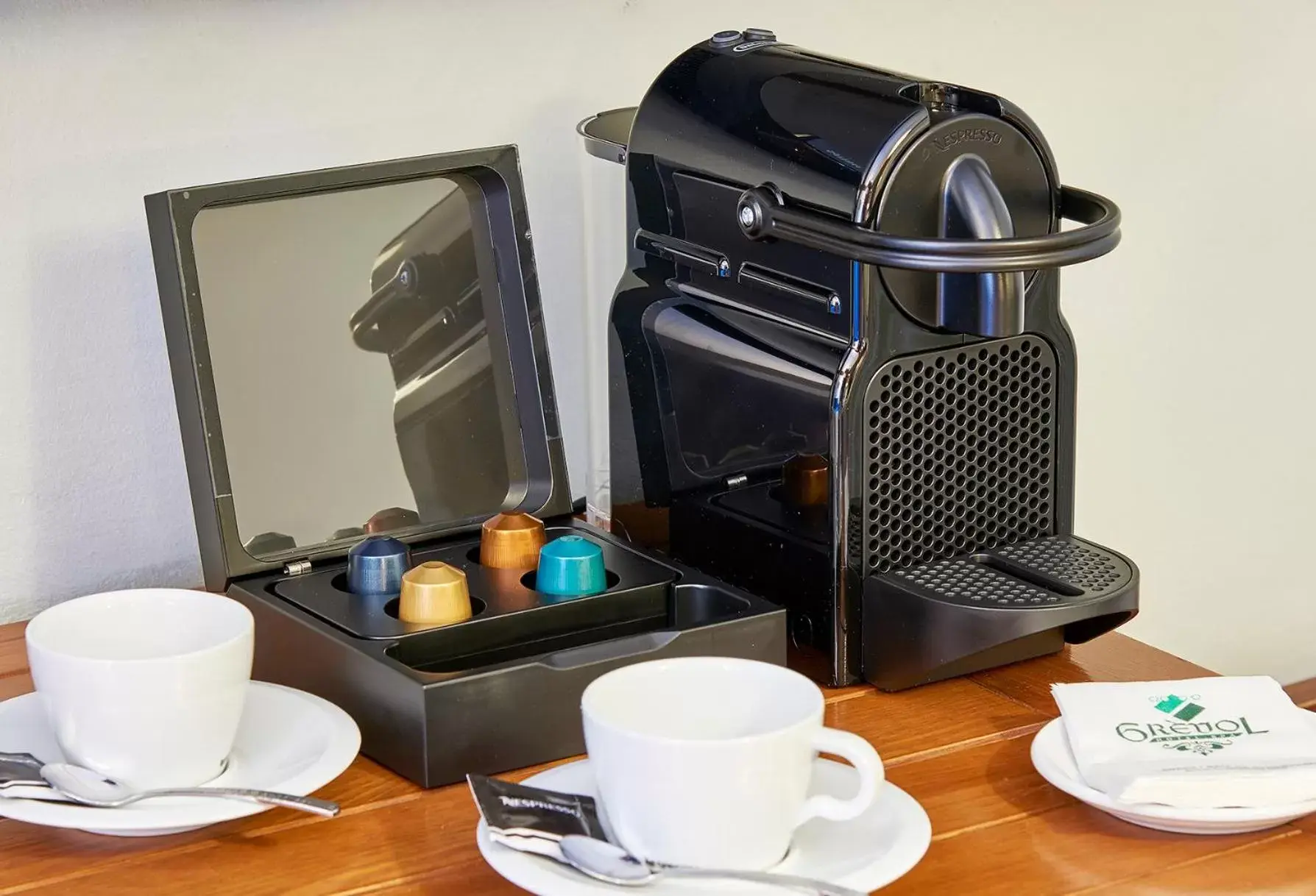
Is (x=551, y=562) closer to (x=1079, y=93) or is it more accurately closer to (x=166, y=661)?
(x=166, y=661)

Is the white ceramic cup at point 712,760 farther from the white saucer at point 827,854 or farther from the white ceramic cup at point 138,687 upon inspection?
the white ceramic cup at point 138,687

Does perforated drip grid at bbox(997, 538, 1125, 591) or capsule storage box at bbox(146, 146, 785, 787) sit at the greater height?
capsule storage box at bbox(146, 146, 785, 787)

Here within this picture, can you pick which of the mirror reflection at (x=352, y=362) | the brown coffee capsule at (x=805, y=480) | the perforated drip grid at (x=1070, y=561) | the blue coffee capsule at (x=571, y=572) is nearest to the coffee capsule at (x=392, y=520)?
the mirror reflection at (x=352, y=362)

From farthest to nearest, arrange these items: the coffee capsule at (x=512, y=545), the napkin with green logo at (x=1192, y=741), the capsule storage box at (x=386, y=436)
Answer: the coffee capsule at (x=512, y=545), the capsule storage box at (x=386, y=436), the napkin with green logo at (x=1192, y=741)

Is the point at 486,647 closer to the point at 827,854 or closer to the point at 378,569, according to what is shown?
the point at 378,569

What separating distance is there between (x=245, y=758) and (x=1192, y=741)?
443mm

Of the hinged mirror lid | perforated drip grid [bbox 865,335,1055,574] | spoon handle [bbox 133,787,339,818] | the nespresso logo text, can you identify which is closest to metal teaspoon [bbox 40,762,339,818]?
spoon handle [bbox 133,787,339,818]

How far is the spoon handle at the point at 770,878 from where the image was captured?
1.99ft

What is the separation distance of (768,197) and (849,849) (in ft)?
1.19

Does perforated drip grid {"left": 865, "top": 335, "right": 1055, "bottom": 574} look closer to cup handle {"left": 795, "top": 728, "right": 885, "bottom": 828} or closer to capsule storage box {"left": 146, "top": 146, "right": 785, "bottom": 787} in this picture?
capsule storage box {"left": 146, "top": 146, "right": 785, "bottom": 787}

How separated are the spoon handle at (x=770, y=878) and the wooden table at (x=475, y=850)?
72mm

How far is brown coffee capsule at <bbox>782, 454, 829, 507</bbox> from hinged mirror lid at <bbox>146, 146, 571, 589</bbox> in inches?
7.4

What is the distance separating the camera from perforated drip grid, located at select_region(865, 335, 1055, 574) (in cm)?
87

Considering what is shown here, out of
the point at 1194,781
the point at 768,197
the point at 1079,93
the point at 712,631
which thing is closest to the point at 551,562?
the point at 712,631
